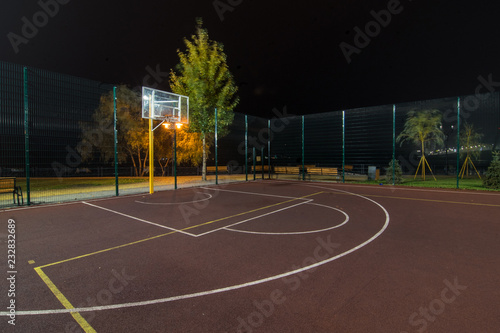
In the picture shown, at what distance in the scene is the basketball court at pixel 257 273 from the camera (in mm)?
3014

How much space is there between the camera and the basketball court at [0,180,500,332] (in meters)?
3.01

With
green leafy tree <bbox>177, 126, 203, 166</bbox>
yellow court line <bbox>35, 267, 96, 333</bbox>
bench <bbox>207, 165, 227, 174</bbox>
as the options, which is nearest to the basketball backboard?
green leafy tree <bbox>177, 126, 203, 166</bbox>

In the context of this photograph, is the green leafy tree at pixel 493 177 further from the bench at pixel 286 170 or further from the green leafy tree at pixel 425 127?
the bench at pixel 286 170

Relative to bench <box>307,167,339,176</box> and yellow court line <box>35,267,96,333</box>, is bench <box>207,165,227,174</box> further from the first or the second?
yellow court line <box>35,267,96,333</box>

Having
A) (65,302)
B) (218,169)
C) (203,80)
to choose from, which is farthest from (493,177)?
(218,169)

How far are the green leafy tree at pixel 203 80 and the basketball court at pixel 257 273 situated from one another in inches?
455

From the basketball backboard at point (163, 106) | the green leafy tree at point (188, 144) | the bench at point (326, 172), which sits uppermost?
the basketball backboard at point (163, 106)

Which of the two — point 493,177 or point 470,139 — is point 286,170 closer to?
point 470,139

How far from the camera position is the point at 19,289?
12.3ft

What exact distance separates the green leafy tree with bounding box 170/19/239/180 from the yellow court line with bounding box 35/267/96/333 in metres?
15.2

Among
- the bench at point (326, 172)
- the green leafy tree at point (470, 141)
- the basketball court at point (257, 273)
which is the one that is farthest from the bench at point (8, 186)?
the green leafy tree at point (470, 141)

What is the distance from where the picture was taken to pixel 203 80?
18.5 m

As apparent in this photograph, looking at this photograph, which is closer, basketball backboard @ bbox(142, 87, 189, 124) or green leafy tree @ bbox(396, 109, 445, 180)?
basketball backboard @ bbox(142, 87, 189, 124)

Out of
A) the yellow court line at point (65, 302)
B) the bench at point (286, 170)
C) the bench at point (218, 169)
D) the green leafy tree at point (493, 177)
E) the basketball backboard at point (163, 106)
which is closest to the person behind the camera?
the yellow court line at point (65, 302)
